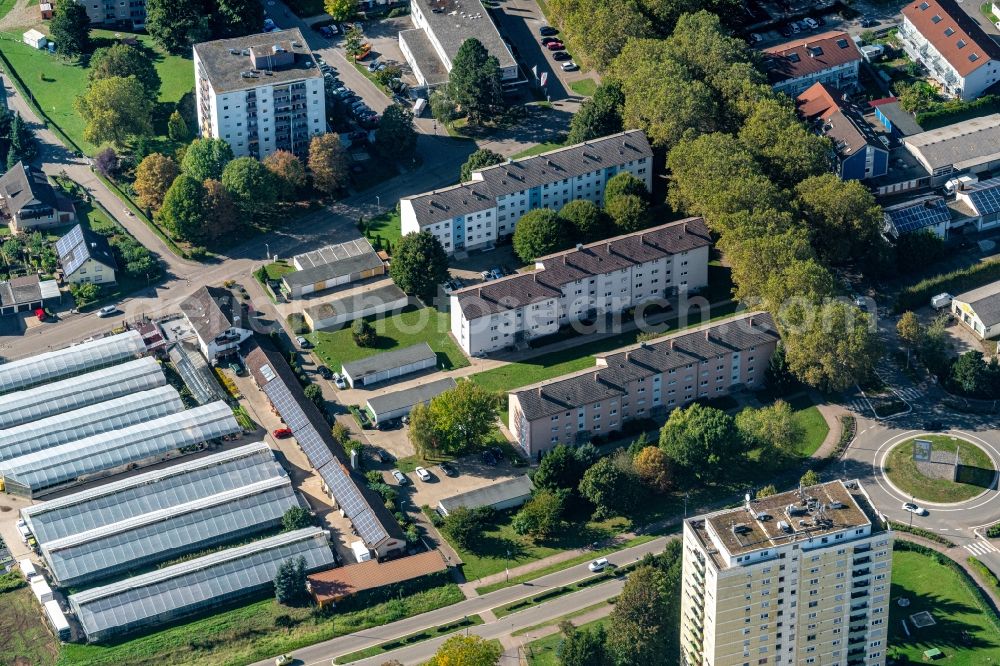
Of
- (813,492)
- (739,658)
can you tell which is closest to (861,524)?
(813,492)

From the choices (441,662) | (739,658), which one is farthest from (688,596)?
(441,662)

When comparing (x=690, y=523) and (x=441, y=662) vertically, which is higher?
(x=690, y=523)

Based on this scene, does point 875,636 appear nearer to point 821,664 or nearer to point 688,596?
point 821,664

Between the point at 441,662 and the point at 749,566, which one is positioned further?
the point at 441,662

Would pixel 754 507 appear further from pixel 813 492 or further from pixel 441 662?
pixel 441 662

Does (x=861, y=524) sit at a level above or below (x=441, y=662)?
above

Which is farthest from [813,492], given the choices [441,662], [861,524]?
[441,662]
